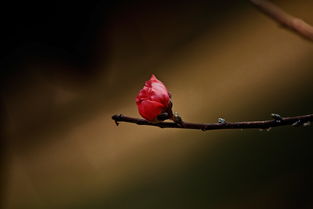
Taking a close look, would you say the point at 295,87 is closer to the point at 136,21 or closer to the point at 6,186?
the point at 136,21

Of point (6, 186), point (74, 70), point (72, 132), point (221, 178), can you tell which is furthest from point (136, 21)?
point (6, 186)

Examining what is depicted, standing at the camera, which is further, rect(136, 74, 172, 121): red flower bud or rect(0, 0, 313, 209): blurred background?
rect(0, 0, 313, 209): blurred background

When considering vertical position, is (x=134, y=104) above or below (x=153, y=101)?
above

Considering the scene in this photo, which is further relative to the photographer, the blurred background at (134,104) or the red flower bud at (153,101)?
the blurred background at (134,104)

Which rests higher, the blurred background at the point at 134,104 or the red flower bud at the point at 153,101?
the blurred background at the point at 134,104

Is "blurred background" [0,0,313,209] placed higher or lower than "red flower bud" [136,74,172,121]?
higher
